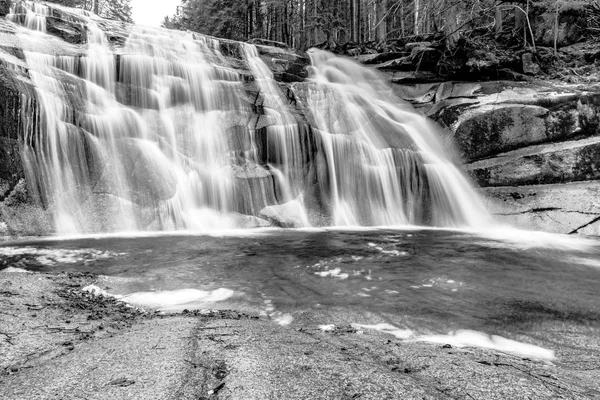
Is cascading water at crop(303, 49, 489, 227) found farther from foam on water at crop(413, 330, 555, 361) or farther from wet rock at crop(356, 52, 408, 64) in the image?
foam on water at crop(413, 330, 555, 361)

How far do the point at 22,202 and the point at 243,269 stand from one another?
5.64m

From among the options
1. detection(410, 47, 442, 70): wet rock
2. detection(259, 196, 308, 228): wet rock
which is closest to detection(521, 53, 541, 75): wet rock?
detection(410, 47, 442, 70): wet rock

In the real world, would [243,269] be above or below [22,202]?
below

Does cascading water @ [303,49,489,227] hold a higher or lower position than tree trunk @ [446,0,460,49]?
lower

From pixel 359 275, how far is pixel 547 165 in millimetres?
7728

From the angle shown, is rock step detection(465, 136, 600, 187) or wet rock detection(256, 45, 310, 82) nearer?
rock step detection(465, 136, 600, 187)

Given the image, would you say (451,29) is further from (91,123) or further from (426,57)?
(91,123)

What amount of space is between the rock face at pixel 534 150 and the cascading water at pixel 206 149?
808 mm

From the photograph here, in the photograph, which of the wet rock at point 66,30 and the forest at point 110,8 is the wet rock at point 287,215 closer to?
the wet rock at point 66,30

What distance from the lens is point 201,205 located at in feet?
33.8

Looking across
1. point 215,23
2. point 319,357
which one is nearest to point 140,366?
point 319,357

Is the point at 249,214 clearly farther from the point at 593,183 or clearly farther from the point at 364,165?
the point at 593,183

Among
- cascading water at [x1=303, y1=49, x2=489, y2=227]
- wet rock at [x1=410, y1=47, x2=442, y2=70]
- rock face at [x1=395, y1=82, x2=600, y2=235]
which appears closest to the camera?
rock face at [x1=395, y1=82, x2=600, y2=235]

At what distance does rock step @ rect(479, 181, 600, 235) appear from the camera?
948 cm
